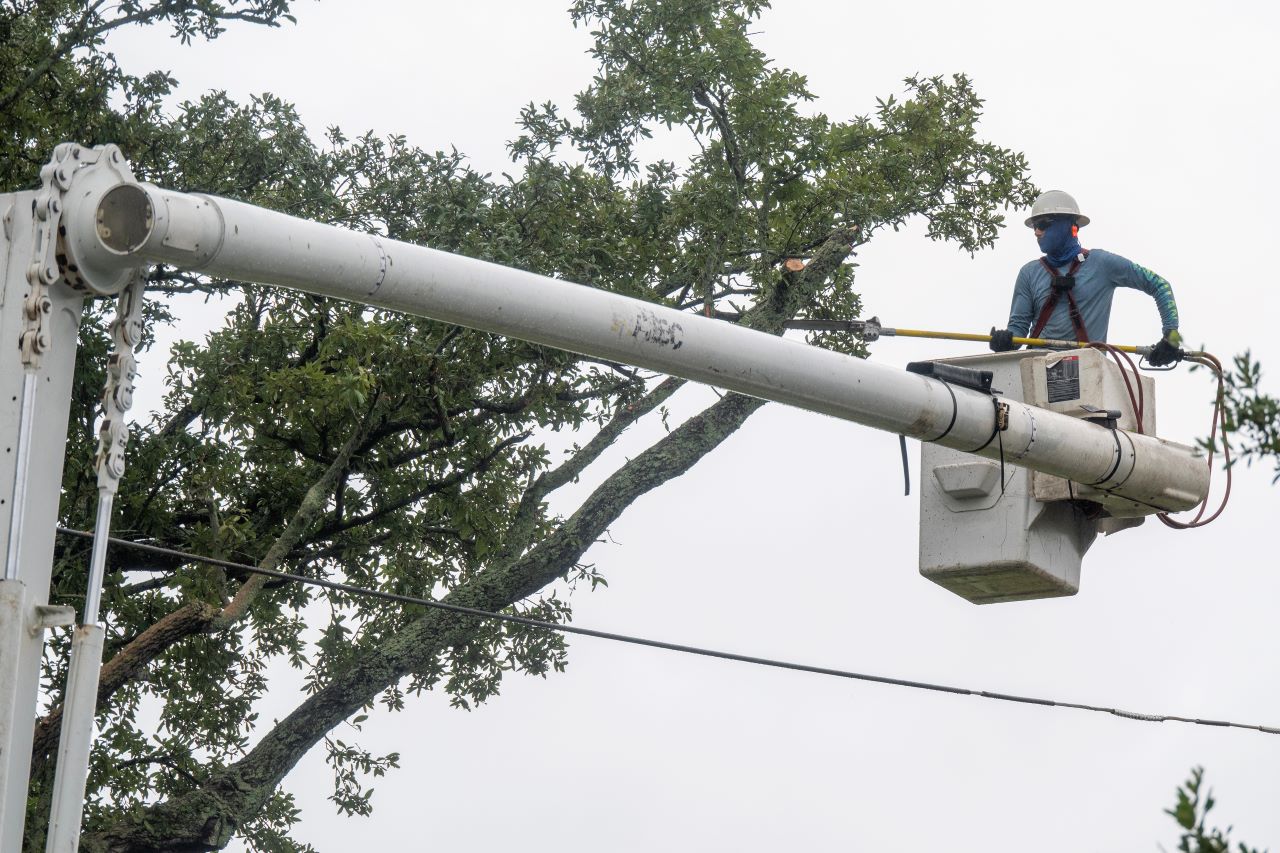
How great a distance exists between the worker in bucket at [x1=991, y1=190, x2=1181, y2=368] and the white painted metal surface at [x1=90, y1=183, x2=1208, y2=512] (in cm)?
151

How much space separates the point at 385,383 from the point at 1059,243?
17.8ft

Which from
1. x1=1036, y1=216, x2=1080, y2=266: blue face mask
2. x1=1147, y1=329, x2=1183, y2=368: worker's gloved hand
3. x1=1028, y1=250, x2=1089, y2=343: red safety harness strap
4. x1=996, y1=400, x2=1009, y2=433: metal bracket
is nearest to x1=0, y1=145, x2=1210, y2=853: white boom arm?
x1=996, y1=400, x2=1009, y2=433: metal bracket

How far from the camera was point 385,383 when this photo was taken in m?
13.2

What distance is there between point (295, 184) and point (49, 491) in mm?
8859

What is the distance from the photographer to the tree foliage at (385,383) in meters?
13.4

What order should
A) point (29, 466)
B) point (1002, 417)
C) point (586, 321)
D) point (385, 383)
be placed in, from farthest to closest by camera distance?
1. point (385, 383)
2. point (1002, 417)
3. point (586, 321)
4. point (29, 466)

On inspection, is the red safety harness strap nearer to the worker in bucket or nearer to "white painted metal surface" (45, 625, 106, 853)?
the worker in bucket

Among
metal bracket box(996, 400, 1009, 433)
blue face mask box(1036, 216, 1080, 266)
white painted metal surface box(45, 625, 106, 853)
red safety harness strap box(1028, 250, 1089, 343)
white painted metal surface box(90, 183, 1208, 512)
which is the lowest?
white painted metal surface box(45, 625, 106, 853)

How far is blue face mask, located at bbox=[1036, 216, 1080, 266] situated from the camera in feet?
30.3

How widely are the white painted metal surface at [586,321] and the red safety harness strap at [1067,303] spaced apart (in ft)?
4.75

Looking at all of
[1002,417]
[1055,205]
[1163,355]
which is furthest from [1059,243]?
[1002,417]

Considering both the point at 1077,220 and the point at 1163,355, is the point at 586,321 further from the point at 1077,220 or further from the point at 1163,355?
the point at 1077,220

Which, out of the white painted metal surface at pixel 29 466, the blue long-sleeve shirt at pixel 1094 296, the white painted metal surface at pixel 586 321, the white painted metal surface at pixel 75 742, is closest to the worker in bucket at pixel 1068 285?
the blue long-sleeve shirt at pixel 1094 296

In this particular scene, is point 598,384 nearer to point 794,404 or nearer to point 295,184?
point 295,184
